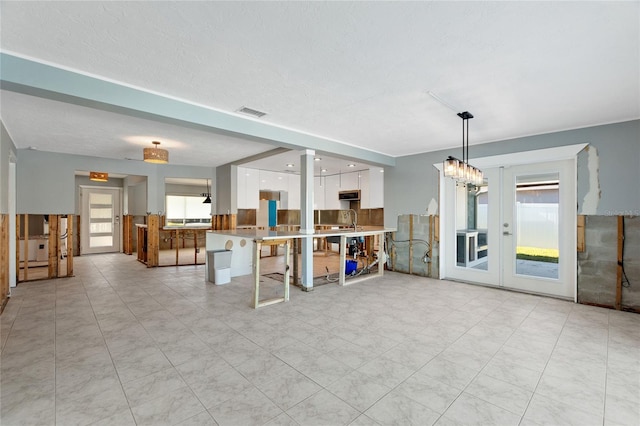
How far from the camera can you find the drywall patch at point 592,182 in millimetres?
3916

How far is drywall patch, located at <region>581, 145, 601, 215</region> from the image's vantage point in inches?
154

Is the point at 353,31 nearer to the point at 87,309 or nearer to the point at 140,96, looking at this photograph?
the point at 140,96

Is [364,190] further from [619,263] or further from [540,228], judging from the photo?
[619,263]

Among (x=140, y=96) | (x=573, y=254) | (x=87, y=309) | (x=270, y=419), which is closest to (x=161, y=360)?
(x=270, y=419)

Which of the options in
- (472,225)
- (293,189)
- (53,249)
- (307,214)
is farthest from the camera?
(293,189)

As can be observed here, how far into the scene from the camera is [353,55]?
7.33ft

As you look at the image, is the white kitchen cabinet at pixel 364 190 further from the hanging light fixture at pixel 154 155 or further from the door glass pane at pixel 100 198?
the door glass pane at pixel 100 198

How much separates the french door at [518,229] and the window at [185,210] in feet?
29.1

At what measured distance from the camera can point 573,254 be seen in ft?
13.6

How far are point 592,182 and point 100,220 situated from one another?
37.8ft

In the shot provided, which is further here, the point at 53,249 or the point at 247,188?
the point at 247,188

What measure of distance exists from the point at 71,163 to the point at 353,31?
22.1 feet

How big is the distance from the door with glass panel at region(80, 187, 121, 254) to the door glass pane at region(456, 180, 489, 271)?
964cm

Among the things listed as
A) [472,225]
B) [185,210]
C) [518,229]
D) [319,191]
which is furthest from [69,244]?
[518,229]
